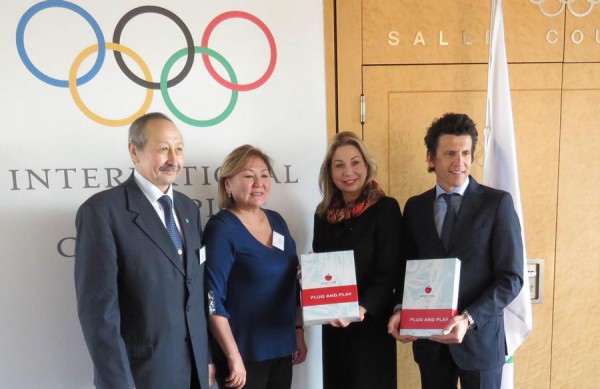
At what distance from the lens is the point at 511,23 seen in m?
2.16

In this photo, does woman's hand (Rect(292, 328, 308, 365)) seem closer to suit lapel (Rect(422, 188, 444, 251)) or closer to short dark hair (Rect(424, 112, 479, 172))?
suit lapel (Rect(422, 188, 444, 251))

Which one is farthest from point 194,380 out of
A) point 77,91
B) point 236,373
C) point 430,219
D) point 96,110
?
point 77,91

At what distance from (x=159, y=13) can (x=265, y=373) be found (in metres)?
1.85

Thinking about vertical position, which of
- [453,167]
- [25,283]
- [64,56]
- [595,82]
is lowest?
[25,283]

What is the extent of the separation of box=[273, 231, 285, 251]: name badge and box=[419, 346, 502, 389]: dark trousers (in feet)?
2.62

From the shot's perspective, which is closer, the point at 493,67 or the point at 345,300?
the point at 345,300

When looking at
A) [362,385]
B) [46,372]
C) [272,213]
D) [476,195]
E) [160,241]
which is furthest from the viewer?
[46,372]

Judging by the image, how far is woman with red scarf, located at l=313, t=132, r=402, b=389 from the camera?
1.69 meters

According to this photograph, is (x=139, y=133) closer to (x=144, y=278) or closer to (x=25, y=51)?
(x=144, y=278)

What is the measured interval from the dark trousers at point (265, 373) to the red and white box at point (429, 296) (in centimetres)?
60

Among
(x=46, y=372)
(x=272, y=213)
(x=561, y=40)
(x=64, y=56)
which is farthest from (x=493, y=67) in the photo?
(x=46, y=372)

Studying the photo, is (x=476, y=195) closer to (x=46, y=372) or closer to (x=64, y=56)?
(x=64, y=56)

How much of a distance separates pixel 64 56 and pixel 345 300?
5.98 ft

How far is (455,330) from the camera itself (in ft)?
4.74
